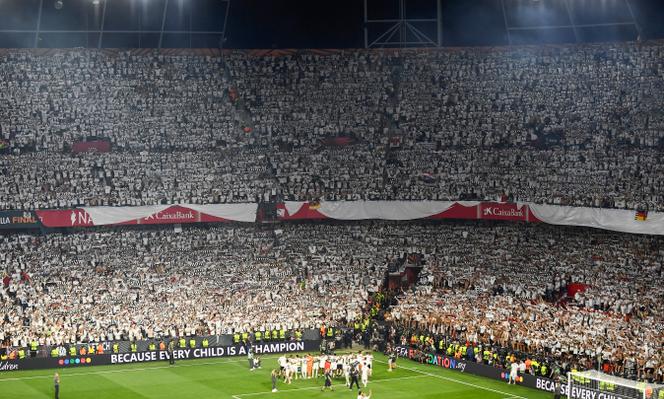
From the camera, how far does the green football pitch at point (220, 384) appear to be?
46.1 m

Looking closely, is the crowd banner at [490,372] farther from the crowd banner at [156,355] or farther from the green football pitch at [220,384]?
the crowd banner at [156,355]

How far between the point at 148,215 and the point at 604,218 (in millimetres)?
27443

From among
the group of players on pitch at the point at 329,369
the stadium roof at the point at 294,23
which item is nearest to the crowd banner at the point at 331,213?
the group of players on pitch at the point at 329,369

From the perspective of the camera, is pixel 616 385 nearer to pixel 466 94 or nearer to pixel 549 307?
pixel 549 307

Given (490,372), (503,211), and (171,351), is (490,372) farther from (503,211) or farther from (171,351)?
(171,351)

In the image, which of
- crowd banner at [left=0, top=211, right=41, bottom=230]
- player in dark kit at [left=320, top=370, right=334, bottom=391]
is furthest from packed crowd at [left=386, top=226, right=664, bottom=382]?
crowd banner at [left=0, top=211, right=41, bottom=230]

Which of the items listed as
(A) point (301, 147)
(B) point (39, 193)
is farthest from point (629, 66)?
(B) point (39, 193)

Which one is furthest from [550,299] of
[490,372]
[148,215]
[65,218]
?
[65,218]

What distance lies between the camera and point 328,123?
69625 mm

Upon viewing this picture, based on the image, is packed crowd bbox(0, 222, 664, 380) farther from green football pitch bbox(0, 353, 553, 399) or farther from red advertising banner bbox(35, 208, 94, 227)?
green football pitch bbox(0, 353, 553, 399)

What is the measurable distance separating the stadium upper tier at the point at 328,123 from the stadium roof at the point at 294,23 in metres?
1.72

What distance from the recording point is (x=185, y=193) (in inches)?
2544

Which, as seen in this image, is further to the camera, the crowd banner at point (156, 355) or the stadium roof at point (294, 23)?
the stadium roof at point (294, 23)

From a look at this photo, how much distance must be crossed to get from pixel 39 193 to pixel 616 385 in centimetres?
3727
